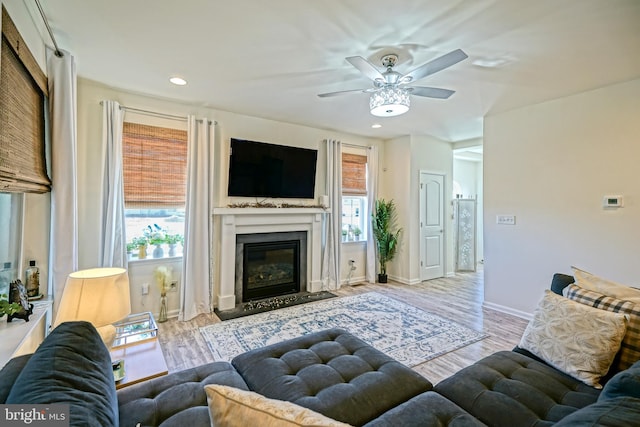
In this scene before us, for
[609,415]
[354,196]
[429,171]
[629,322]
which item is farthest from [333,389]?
[429,171]

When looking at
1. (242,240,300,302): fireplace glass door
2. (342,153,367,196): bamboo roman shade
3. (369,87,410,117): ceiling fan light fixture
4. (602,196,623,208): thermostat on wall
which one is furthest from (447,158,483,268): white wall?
(369,87,410,117): ceiling fan light fixture

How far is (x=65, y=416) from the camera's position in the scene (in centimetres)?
75

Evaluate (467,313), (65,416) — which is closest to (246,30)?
(65,416)

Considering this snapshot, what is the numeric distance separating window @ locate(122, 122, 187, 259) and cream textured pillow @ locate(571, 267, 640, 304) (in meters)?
3.99

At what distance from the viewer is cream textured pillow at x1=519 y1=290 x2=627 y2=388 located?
1491mm

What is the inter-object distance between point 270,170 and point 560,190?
12.3 feet

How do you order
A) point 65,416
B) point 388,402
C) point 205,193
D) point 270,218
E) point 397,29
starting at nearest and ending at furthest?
1. point 65,416
2. point 388,402
3. point 397,29
4. point 205,193
5. point 270,218

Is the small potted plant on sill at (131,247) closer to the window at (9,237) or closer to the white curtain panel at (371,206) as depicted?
the window at (9,237)

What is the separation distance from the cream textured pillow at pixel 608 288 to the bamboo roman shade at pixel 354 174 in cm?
364

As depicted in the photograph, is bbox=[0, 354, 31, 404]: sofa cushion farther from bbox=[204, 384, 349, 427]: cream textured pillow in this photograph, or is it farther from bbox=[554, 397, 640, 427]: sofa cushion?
bbox=[554, 397, 640, 427]: sofa cushion

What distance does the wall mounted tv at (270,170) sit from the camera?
4016 mm

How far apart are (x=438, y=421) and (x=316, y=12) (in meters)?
2.45

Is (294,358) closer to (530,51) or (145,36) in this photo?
(145,36)

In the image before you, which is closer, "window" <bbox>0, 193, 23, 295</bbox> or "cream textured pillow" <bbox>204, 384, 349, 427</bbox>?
"cream textured pillow" <bbox>204, 384, 349, 427</bbox>
